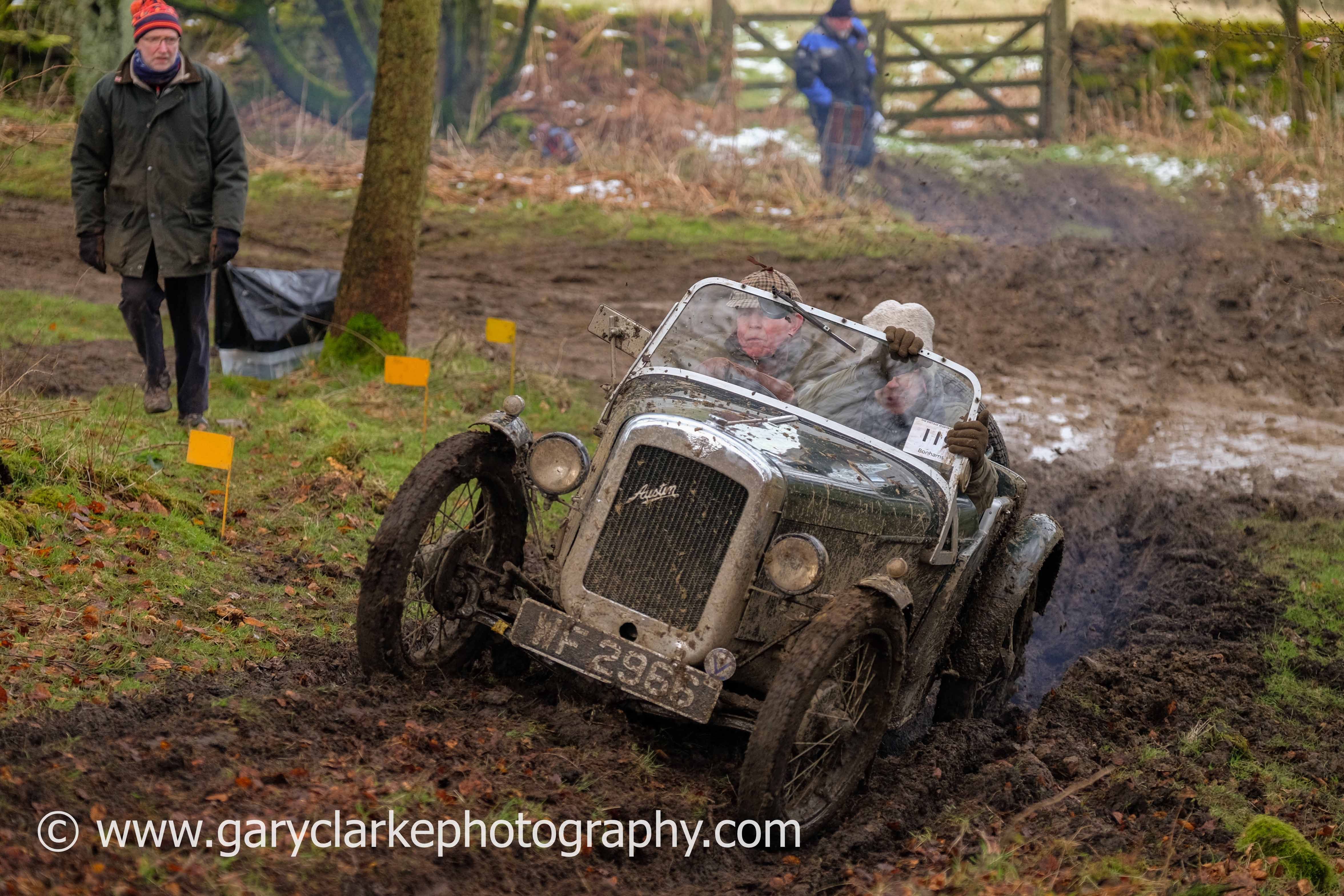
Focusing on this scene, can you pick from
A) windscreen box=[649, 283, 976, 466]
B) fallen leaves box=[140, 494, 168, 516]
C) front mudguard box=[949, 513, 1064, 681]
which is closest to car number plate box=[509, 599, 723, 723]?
windscreen box=[649, 283, 976, 466]

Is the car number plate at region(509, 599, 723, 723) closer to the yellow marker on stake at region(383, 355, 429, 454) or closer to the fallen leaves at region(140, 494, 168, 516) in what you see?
the fallen leaves at region(140, 494, 168, 516)

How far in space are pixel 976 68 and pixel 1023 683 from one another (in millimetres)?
16430

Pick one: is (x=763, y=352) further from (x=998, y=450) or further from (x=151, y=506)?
(x=151, y=506)

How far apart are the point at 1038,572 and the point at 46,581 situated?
4.90 m

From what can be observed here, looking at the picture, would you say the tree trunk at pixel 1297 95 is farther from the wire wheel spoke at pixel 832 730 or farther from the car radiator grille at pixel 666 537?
the car radiator grille at pixel 666 537

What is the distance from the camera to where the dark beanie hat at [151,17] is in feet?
25.3

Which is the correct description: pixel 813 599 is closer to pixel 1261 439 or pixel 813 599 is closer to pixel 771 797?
pixel 771 797

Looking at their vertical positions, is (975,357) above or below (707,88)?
below

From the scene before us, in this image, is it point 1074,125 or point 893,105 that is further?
point 893,105

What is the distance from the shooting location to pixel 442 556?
5.29 metres

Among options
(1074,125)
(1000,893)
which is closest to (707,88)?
(1074,125)

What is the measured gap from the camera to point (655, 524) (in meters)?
5.09

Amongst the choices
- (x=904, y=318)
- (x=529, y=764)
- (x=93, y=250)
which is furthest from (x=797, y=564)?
(x=93, y=250)

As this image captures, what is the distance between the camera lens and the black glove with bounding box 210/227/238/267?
26.3ft
